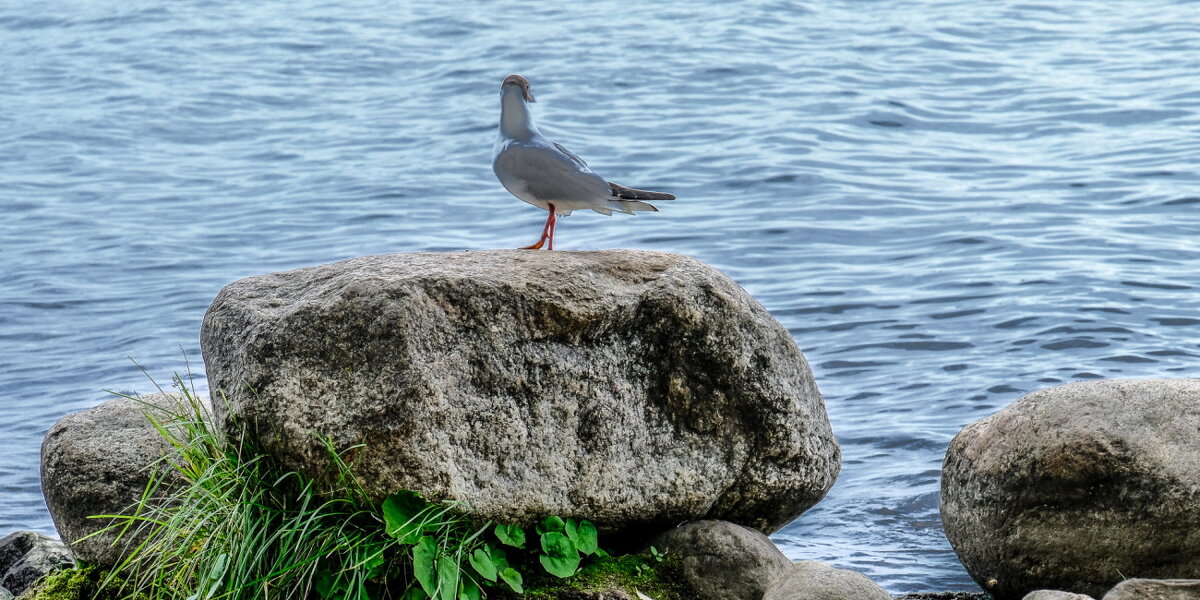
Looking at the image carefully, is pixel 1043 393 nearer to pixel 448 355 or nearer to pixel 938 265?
pixel 448 355

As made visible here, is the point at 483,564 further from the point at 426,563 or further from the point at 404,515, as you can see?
the point at 404,515

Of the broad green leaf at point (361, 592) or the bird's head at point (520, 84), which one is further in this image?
the bird's head at point (520, 84)

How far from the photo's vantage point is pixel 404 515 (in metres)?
4.41

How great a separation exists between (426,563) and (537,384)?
760 mm

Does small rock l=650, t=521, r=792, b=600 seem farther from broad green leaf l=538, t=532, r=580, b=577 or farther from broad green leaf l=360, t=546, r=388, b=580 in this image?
broad green leaf l=360, t=546, r=388, b=580

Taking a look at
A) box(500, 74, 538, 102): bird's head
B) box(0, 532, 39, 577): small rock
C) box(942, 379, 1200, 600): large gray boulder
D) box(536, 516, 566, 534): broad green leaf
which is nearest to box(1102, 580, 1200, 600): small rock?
box(942, 379, 1200, 600): large gray boulder

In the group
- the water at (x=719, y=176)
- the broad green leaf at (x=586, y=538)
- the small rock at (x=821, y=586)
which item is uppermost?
the broad green leaf at (x=586, y=538)

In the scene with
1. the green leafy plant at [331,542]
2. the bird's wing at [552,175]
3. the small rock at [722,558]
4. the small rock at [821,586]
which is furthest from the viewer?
the bird's wing at [552,175]

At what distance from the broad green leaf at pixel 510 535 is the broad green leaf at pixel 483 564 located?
0.09m

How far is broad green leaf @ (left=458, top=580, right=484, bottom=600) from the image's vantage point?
14.6 ft

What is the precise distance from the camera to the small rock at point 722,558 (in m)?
4.73

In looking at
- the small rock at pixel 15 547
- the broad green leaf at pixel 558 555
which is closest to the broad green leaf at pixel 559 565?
the broad green leaf at pixel 558 555

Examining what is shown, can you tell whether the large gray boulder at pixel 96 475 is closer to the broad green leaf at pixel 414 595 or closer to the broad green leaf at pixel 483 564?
the broad green leaf at pixel 414 595

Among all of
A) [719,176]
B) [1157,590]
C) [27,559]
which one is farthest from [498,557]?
[719,176]
